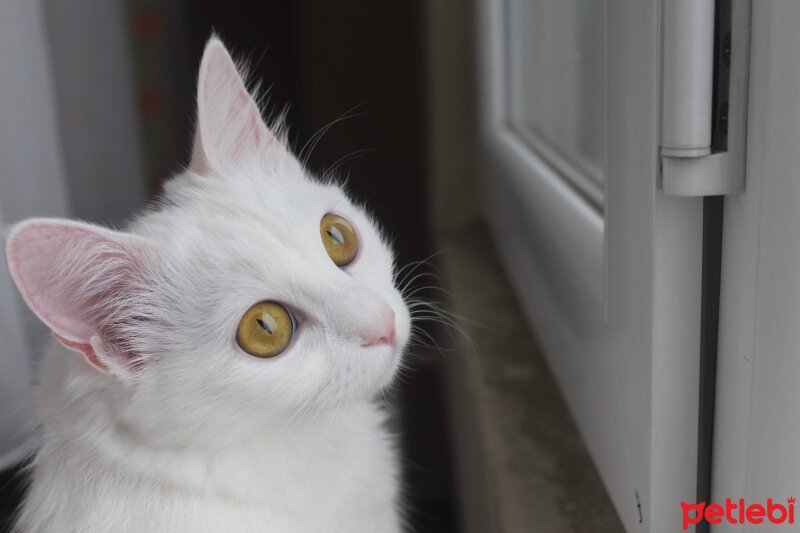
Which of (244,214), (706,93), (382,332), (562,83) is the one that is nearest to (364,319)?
(382,332)

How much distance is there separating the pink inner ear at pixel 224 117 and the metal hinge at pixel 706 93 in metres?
0.34

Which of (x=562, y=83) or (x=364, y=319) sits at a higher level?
(x=562, y=83)

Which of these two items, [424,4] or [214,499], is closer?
[214,499]

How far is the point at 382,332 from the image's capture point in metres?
0.50

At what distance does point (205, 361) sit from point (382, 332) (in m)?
0.12

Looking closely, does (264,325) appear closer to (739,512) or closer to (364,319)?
(364,319)

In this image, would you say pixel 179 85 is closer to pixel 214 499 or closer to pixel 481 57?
pixel 481 57

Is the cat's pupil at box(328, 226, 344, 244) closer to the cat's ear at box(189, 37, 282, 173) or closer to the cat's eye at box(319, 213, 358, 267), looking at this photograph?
the cat's eye at box(319, 213, 358, 267)

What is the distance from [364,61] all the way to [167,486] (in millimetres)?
905

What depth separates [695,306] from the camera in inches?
17.8

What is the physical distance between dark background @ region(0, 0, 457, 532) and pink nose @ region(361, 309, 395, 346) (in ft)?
2.38

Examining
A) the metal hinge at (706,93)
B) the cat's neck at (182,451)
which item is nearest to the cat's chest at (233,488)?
the cat's neck at (182,451)

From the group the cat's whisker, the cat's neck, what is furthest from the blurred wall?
the cat's whisker

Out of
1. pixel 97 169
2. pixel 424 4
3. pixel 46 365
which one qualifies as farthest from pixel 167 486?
pixel 424 4
